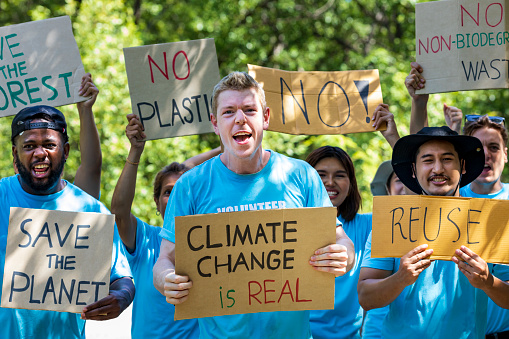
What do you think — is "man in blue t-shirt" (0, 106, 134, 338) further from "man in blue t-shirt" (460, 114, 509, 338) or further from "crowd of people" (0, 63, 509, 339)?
"man in blue t-shirt" (460, 114, 509, 338)

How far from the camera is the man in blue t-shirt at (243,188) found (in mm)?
3148

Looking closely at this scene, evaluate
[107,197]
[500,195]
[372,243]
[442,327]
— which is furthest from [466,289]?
[107,197]

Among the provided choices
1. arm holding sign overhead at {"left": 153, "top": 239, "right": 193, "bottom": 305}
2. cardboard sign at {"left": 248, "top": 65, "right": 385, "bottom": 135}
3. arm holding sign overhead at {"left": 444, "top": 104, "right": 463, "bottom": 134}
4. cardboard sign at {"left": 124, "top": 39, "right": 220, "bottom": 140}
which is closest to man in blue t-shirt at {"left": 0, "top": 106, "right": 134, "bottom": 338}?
arm holding sign overhead at {"left": 153, "top": 239, "right": 193, "bottom": 305}

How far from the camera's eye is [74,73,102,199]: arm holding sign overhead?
4.27 m

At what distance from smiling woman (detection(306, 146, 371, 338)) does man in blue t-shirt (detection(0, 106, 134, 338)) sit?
1.25 metres

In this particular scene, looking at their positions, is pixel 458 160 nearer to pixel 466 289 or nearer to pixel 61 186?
pixel 466 289

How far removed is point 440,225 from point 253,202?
900 millimetres

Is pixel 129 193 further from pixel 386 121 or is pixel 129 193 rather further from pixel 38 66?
pixel 386 121

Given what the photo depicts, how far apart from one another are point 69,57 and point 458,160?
2.64 m

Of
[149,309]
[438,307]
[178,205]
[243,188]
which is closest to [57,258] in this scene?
[178,205]

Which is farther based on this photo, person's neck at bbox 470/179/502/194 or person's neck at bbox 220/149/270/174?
person's neck at bbox 470/179/502/194

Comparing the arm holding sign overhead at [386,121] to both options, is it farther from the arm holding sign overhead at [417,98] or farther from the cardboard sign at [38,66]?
the cardboard sign at [38,66]

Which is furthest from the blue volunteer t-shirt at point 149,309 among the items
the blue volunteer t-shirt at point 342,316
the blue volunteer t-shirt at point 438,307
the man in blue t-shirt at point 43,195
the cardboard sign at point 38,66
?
the blue volunteer t-shirt at point 438,307

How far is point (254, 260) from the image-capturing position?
312cm
